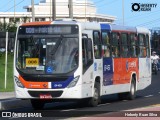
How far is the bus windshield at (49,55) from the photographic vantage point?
812 inches

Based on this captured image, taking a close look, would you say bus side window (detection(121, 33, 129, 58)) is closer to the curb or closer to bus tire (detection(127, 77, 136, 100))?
bus tire (detection(127, 77, 136, 100))

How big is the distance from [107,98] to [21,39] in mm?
7237

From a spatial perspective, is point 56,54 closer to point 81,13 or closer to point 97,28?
point 97,28

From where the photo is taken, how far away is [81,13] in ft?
488

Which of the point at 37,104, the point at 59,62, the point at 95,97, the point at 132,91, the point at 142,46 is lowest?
the point at 132,91

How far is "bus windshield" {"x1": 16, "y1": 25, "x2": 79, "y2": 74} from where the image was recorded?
67.7ft

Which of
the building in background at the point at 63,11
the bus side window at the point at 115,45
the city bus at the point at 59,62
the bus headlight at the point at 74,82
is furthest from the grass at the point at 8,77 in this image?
the building in background at the point at 63,11

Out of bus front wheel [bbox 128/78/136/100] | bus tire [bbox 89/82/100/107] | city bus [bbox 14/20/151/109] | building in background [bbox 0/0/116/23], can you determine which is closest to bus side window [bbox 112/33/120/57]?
city bus [bbox 14/20/151/109]

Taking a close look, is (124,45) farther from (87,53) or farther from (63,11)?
(63,11)

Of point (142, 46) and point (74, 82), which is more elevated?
point (142, 46)

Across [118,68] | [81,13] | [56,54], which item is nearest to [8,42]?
[56,54]

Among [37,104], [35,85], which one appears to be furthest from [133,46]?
[35,85]

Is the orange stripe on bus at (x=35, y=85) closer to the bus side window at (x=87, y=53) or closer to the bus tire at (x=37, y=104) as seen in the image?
the bus tire at (x=37, y=104)

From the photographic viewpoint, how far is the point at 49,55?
2072 cm
